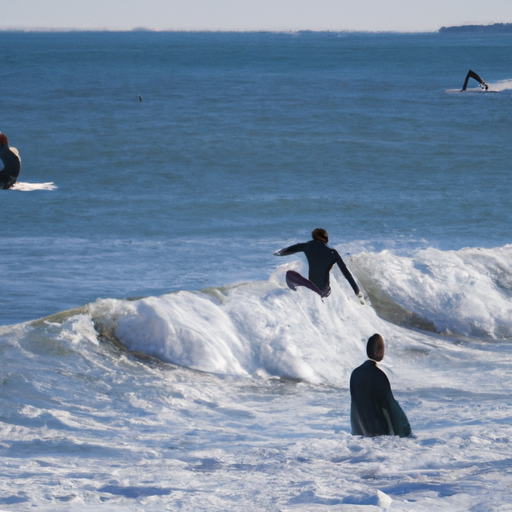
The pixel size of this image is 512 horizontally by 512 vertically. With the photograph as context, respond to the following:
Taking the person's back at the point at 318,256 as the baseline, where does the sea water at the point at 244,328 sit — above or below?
below

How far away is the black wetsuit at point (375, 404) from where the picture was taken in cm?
568

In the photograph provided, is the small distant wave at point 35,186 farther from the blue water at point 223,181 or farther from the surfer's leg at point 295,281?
the surfer's leg at point 295,281

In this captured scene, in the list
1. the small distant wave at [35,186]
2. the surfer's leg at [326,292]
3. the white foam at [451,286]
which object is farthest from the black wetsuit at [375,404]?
→ the small distant wave at [35,186]

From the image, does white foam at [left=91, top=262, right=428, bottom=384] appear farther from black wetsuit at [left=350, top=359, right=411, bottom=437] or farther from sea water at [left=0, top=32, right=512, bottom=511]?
black wetsuit at [left=350, top=359, right=411, bottom=437]

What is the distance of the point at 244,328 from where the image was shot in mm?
9805

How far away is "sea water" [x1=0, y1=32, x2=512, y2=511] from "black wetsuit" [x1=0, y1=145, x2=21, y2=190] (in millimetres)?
1171

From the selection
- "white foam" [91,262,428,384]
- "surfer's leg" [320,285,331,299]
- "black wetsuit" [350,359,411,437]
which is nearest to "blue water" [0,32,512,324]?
"white foam" [91,262,428,384]

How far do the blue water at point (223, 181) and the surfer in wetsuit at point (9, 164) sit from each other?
1.15 m

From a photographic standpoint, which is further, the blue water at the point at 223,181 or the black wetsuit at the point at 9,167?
the black wetsuit at the point at 9,167

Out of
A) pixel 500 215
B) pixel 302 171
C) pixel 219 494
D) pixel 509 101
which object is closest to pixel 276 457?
pixel 219 494

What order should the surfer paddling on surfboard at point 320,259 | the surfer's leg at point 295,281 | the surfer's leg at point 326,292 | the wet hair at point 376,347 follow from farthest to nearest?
the surfer's leg at point 295,281 → the surfer's leg at point 326,292 → the surfer paddling on surfboard at point 320,259 → the wet hair at point 376,347


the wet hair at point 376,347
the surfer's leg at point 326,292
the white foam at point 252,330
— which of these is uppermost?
the wet hair at point 376,347

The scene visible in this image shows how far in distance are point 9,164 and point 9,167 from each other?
1.08 feet

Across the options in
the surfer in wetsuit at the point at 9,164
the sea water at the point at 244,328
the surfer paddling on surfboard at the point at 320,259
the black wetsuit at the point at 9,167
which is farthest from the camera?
the black wetsuit at the point at 9,167
